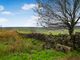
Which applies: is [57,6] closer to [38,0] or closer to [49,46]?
[38,0]

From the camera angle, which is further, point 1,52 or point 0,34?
point 0,34

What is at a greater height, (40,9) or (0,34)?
(40,9)

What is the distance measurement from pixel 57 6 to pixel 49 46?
254 inches

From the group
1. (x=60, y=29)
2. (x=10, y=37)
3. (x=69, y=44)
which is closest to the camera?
(x=69, y=44)

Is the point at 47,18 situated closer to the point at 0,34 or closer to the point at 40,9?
the point at 40,9

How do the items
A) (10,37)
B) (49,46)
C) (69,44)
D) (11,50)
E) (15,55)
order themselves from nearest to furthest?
1. (15,55)
2. (11,50)
3. (49,46)
4. (69,44)
5. (10,37)

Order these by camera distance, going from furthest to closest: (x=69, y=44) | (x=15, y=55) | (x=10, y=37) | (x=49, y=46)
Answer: (x=10, y=37) < (x=69, y=44) < (x=49, y=46) < (x=15, y=55)

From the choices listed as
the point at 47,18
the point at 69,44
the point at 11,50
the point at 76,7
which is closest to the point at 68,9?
the point at 76,7

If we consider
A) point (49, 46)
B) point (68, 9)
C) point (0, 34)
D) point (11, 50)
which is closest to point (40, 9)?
point (68, 9)

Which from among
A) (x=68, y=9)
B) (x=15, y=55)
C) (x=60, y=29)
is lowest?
(x=15, y=55)

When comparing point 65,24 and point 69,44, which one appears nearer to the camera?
point 69,44

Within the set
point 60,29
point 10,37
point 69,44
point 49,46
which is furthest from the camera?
point 60,29

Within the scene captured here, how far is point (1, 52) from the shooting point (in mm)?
14398

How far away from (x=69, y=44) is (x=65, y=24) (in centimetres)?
490
